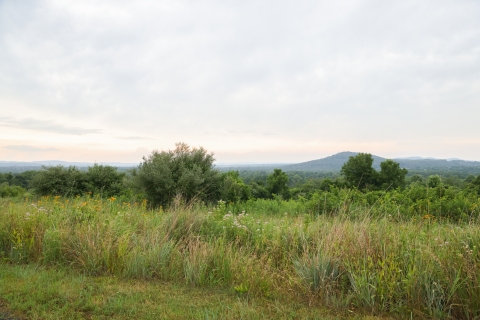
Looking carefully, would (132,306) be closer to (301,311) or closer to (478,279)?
(301,311)

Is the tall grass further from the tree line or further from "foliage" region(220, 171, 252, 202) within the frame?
"foliage" region(220, 171, 252, 202)

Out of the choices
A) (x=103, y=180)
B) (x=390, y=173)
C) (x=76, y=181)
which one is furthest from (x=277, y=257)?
(x=390, y=173)

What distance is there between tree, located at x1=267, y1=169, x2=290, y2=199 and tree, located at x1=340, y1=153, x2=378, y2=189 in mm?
7910

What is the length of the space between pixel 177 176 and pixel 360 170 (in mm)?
26839

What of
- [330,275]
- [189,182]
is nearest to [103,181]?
[189,182]

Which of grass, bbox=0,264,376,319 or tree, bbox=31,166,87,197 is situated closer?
grass, bbox=0,264,376,319

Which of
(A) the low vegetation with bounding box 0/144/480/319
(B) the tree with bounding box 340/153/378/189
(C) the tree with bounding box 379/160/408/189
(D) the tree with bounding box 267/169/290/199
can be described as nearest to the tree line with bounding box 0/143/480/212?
(A) the low vegetation with bounding box 0/144/480/319

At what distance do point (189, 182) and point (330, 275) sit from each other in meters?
10.2

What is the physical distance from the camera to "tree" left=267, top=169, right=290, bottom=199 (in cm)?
3147

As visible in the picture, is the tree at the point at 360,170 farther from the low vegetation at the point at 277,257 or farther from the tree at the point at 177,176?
the low vegetation at the point at 277,257

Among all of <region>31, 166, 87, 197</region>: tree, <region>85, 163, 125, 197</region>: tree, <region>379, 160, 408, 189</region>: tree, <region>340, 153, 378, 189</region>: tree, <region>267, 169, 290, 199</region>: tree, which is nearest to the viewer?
<region>31, 166, 87, 197</region>: tree

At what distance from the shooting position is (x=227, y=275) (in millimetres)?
4582

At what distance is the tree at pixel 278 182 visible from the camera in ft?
103

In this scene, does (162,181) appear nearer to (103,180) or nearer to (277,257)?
(103,180)
